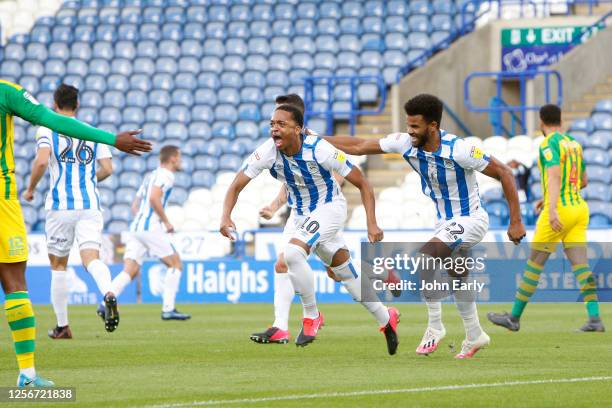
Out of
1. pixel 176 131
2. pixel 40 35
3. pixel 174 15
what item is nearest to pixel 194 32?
pixel 174 15

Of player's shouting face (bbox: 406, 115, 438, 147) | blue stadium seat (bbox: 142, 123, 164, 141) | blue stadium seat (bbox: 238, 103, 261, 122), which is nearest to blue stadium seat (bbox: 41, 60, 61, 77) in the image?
blue stadium seat (bbox: 142, 123, 164, 141)

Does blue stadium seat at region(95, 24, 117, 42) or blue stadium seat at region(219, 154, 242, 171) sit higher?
blue stadium seat at region(95, 24, 117, 42)

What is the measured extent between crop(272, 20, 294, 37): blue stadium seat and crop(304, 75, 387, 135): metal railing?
2040 mm

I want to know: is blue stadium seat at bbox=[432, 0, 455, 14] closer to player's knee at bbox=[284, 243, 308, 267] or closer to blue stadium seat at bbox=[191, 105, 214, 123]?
blue stadium seat at bbox=[191, 105, 214, 123]

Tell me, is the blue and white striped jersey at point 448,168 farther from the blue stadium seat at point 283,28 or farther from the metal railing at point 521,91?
the blue stadium seat at point 283,28

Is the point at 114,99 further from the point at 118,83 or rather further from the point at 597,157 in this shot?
the point at 597,157

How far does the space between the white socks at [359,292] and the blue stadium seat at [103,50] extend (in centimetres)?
2081

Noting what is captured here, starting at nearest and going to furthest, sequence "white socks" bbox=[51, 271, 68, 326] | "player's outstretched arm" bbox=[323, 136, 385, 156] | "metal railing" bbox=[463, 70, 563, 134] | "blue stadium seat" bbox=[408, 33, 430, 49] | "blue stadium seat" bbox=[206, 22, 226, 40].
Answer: "player's outstretched arm" bbox=[323, 136, 385, 156]
"white socks" bbox=[51, 271, 68, 326]
"metal railing" bbox=[463, 70, 563, 134]
"blue stadium seat" bbox=[408, 33, 430, 49]
"blue stadium seat" bbox=[206, 22, 226, 40]

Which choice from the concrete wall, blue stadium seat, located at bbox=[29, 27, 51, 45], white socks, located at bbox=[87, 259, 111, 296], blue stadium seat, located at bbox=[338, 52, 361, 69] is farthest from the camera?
blue stadium seat, located at bbox=[29, 27, 51, 45]

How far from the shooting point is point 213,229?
74.8 ft

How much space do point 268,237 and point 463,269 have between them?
40.1ft

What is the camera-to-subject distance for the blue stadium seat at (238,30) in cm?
2902

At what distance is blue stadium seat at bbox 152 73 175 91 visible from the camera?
1123 inches

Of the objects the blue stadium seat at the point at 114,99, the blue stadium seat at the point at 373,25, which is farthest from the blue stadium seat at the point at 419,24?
the blue stadium seat at the point at 114,99
